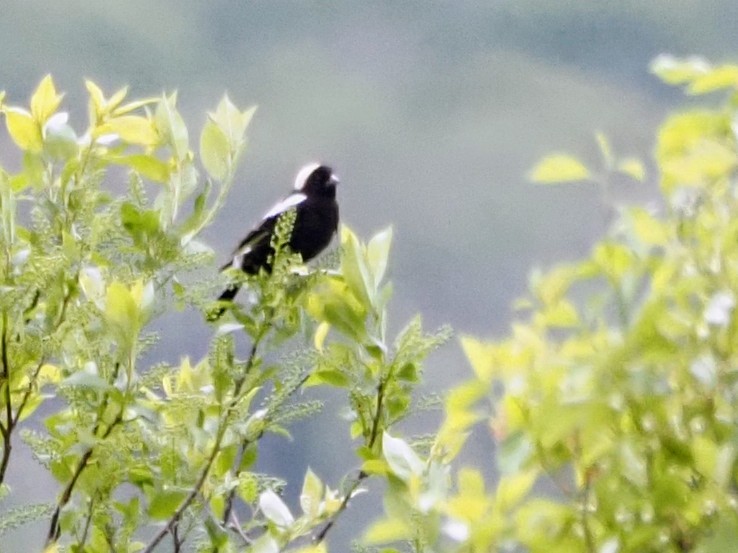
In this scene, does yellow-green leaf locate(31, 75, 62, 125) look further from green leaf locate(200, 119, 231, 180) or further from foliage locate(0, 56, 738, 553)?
green leaf locate(200, 119, 231, 180)

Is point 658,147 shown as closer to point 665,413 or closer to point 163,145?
point 665,413

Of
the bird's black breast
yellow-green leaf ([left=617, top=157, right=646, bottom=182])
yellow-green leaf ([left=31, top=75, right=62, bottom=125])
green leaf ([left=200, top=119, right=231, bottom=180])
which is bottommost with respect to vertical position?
the bird's black breast

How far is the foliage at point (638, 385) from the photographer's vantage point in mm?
498

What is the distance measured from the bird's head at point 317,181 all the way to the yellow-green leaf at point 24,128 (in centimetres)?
133

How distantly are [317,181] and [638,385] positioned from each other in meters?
1.99

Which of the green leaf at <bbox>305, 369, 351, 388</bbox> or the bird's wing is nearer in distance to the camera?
the green leaf at <bbox>305, 369, 351, 388</bbox>

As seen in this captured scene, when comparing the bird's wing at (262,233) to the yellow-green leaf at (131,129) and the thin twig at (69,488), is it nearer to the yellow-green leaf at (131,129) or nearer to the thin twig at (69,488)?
the yellow-green leaf at (131,129)

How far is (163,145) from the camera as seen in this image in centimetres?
105

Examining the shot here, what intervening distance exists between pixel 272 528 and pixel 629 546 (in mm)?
529

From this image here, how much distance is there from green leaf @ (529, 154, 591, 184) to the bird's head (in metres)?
1.81

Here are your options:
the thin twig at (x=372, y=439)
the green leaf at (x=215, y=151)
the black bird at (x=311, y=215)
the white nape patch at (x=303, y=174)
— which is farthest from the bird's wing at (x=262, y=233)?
the thin twig at (x=372, y=439)

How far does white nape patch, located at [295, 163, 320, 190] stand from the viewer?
2.51m

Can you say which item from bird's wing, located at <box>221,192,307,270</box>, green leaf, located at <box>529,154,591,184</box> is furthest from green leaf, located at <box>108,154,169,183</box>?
green leaf, located at <box>529,154,591,184</box>

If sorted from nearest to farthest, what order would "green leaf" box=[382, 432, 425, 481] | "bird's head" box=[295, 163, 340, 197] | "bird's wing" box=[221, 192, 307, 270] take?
"green leaf" box=[382, 432, 425, 481]
"bird's wing" box=[221, 192, 307, 270]
"bird's head" box=[295, 163, 340, 197]
